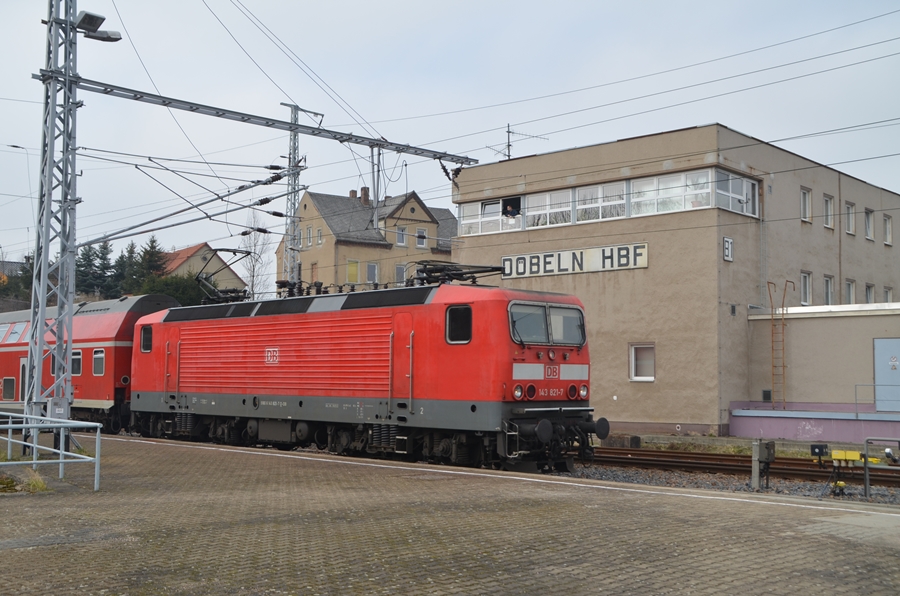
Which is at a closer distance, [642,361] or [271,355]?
[271,355]

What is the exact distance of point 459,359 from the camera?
14953mm

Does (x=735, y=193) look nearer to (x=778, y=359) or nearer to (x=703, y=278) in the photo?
(x=703, y=278)

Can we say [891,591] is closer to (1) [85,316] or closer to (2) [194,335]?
(2) [194,335]

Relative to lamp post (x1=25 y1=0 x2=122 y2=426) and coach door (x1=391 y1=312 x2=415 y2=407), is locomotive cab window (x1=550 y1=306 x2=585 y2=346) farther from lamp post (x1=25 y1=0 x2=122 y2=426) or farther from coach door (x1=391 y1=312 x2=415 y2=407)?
lamp post (x1=25 y1=0 x2=122 y2=426)

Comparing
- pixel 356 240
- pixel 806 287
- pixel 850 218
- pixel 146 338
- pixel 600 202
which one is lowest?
pixel 146 338

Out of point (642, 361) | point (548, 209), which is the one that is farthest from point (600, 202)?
point (642, 361)

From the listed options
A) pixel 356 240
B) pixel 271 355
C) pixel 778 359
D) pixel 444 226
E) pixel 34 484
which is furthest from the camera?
pixel 444 226

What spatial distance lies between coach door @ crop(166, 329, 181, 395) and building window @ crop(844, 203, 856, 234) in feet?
75.0

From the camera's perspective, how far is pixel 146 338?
895 inches

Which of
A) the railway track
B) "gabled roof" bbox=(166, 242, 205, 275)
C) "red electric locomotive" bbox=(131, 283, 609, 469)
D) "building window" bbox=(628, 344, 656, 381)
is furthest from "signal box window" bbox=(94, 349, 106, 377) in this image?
"gabled roof" bbox=(166, 242, 205, 275)

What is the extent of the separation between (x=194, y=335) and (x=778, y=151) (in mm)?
18588

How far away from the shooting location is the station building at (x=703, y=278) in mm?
24328

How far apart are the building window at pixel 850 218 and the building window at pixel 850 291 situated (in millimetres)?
1800

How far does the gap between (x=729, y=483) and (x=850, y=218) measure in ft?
64.2
